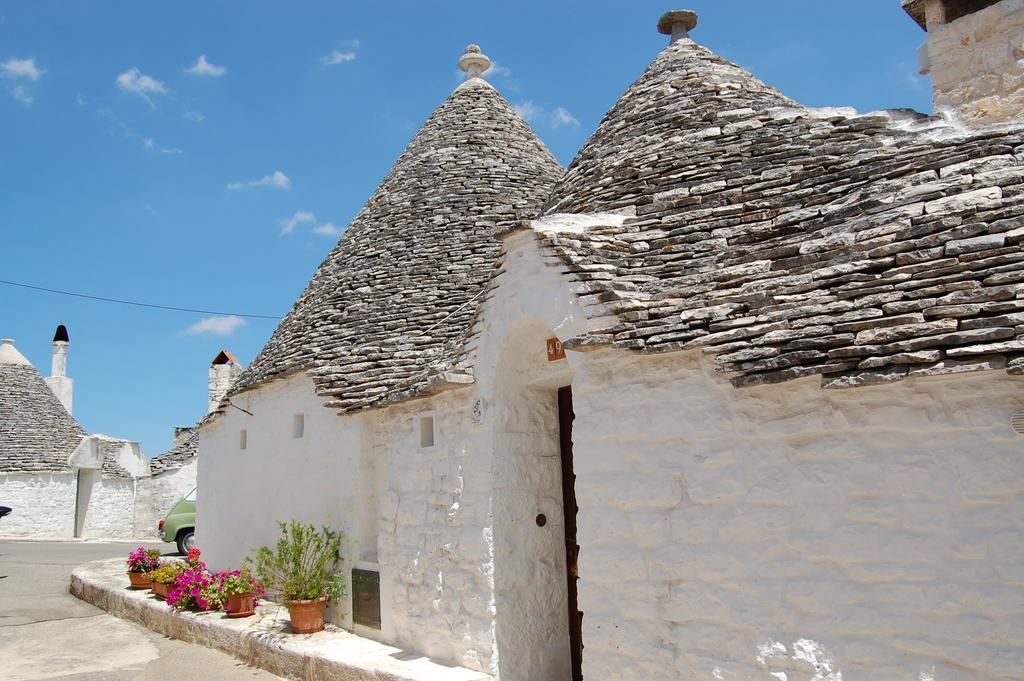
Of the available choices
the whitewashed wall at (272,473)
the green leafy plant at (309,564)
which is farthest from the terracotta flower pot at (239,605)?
the whitewashed wall at (272,473)

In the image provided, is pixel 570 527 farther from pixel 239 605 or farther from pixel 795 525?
pixel 239 605

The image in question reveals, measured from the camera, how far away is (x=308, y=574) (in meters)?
7.32

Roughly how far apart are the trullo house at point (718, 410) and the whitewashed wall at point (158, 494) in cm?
1601

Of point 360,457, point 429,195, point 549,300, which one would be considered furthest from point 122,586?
point 549,300

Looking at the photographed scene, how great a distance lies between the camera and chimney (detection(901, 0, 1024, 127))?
6316 millimetres

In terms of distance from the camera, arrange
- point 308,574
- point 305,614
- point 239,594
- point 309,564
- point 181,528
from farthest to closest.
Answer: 1. point 181,528
2. point 239,594
3. point 309,564
4. point 308,574
5. point 305,614

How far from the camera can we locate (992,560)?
344 centimetres

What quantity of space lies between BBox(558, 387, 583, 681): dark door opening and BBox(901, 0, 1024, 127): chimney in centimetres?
370

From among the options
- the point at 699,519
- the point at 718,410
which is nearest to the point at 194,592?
the point at 699,519

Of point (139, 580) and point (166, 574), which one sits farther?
point (139, 580)

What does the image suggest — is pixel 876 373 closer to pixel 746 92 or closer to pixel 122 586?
pixel 746 92

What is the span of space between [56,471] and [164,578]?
15.3 meters

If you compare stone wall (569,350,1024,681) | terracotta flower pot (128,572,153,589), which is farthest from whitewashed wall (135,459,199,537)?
stone wall (569,350,1024,681)

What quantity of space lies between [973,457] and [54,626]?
9.61 meters
